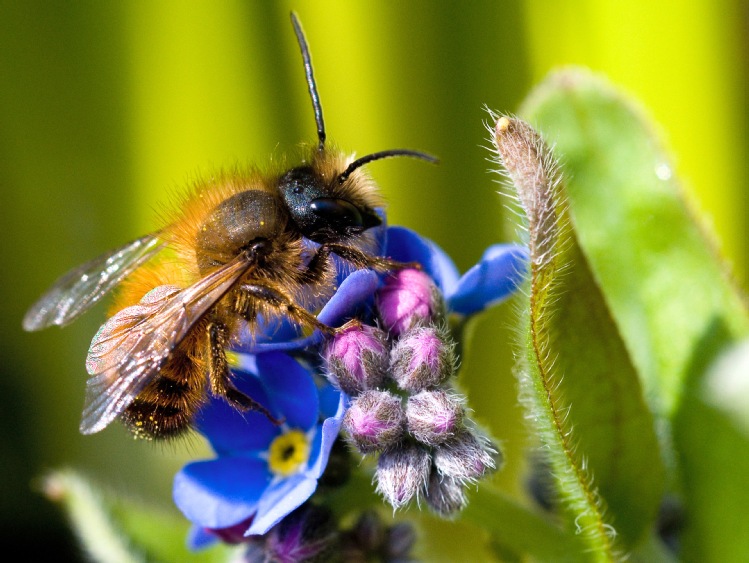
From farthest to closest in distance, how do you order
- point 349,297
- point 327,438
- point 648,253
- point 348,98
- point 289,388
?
1. point 348,98
2. point 648,253
3. point 289,388
4. point 349,297
5. point 327,438

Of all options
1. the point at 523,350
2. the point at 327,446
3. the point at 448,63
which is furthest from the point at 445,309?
the point at 448,63

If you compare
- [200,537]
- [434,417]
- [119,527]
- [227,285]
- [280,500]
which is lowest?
[119,527]

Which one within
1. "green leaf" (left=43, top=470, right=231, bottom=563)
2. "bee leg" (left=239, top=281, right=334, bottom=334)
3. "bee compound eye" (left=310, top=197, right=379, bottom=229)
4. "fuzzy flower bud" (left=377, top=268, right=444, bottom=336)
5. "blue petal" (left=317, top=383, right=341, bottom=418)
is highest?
"bee compound eye" (left=310, top=197, right=379, bottom=229)

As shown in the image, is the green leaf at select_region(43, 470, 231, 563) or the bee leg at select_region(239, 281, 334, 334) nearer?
the bee leg at select_region(239, 281, 334, 334)

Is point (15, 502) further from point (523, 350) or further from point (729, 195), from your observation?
point (729, 195)

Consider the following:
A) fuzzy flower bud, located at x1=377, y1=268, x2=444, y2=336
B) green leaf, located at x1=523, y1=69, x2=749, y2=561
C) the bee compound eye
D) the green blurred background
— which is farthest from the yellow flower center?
the green blurred background

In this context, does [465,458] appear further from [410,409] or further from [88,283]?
[88,283]

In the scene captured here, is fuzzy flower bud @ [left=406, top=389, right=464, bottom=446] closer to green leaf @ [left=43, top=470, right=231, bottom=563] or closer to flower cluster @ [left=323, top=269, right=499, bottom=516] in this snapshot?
flower cluster @ [left=323, top=269, right=499, bottom=516]

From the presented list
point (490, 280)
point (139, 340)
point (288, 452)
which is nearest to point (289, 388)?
point (288, 452)
